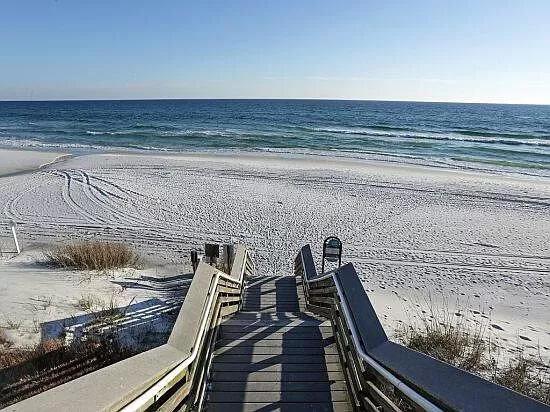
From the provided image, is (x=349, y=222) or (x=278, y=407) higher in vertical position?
(x=278, y=407)

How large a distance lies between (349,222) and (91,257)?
9.29 meters

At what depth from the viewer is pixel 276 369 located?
14.6 feet

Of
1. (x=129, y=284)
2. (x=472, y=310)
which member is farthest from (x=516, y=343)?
(x=129, y=284)

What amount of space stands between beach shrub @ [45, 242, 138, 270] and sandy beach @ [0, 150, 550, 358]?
102cm

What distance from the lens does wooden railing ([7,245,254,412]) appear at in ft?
6.47

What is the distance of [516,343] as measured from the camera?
795 centimetres

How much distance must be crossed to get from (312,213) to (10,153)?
26.7 meters

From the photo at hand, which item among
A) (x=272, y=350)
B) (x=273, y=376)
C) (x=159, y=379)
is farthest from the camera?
(x=272, y=350)

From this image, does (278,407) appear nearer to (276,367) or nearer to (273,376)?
(273,376)

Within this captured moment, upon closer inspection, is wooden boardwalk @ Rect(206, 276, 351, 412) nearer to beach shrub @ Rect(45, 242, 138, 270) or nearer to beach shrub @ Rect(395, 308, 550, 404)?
beach shrub @ Rect(395, 308, 550, 404)

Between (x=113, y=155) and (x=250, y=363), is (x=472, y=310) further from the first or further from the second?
(x=113, y=155)

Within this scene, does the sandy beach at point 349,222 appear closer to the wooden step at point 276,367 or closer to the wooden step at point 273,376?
the wooden step at point 276,367

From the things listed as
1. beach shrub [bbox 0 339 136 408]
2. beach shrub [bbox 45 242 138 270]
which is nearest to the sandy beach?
beach shrub [bbox 45 242 138 270]

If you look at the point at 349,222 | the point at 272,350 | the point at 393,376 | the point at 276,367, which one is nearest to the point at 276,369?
the point at 276,367
